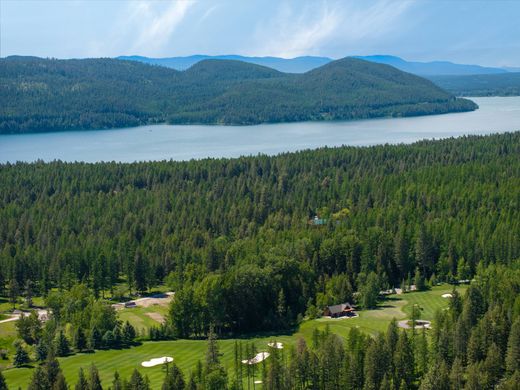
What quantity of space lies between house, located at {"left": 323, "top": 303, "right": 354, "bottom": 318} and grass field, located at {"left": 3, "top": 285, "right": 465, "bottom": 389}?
1111mm

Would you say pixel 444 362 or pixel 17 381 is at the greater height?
pixel 444 362

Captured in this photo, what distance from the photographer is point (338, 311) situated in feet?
206

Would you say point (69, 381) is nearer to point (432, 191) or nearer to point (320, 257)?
point (320, 257)

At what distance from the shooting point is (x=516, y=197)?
9775 cm

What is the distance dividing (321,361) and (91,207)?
72.2m

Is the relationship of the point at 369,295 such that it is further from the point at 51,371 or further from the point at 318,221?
the point at 318,221

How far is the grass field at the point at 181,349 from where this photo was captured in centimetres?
4912

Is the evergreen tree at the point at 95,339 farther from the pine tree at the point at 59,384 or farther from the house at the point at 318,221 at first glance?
the house at the point at 318,221

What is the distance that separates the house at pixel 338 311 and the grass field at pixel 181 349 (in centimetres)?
111

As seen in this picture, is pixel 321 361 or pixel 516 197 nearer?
pixel 321 361

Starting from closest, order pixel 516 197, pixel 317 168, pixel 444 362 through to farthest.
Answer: pixel 444 362 < pixel 516 197 < pixel 317 168

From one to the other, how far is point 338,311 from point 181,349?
52.5ft

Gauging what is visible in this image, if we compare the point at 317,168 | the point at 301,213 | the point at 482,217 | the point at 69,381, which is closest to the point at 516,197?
the point at 482,217

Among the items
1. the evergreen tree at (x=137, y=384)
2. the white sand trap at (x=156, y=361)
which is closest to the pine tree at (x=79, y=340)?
the white sand trap at (x=156, y=361)
